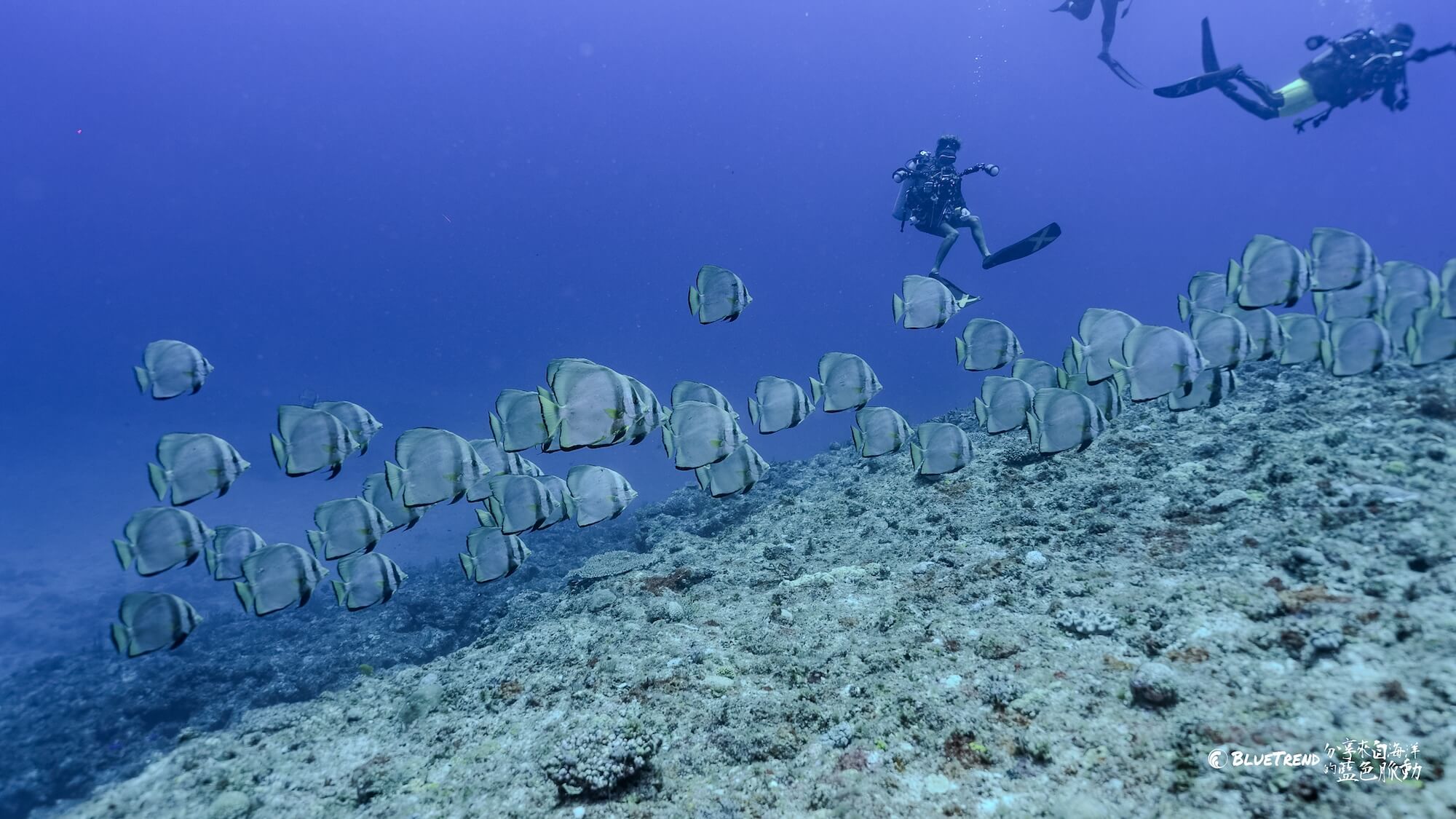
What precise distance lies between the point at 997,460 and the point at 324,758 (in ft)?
27.7

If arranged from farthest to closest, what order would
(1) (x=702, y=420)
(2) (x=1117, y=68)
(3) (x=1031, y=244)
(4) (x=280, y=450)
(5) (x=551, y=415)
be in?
(2) (x=1117, y=68), (3) (x=1031, y=244), (4) (x=280, y=450), (1) (x=702, y=420), (5) (x=551, y=415)

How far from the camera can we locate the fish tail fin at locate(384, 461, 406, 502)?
13.7ft

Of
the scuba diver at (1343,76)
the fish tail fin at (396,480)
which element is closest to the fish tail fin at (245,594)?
the fish tail fin at (396,480)

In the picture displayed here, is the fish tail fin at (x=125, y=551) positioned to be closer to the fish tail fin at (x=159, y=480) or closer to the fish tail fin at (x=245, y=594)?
the fish tail fin at (x=159, y=480)

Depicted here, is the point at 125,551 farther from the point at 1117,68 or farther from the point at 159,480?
the point at 1117,68

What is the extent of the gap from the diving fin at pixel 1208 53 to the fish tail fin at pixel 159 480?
25363 mm

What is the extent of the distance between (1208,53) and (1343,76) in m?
3.99

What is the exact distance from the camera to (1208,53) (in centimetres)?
1892

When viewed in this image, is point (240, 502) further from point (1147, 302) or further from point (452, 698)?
point (1147, 302)

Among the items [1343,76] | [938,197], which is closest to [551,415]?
[938,197]

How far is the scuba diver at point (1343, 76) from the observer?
1531cm

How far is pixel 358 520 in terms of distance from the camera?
185 inches

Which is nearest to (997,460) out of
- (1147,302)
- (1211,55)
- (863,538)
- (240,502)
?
(863,538)

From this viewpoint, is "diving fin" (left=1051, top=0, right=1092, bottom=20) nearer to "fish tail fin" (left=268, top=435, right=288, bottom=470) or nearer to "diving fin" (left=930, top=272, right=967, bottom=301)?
"diving fin" (left=930, top=272, right=967, bottom=301)
